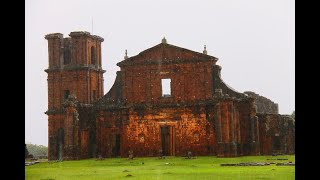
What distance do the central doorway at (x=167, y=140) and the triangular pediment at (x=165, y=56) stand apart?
468 cm

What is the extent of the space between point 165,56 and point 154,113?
4027 mm

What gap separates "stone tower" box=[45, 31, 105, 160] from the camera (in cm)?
3981

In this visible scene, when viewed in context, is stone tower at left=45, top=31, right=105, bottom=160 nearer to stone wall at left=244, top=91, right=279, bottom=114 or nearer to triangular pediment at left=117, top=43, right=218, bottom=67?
triangular pediment at left=117, top=43, right=218, bottom=67

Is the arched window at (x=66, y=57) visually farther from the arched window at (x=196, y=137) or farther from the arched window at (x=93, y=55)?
the arched window at (x=196, y=137)

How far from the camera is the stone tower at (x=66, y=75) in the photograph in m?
39.8

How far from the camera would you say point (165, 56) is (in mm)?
38625

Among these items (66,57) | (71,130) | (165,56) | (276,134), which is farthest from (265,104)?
(71,130)

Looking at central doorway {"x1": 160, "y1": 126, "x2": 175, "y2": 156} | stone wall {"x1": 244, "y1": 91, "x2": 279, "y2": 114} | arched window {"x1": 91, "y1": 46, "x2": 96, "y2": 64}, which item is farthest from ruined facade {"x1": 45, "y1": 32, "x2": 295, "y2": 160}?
stone wall {"x1": 244, "y1": 91, "x2": 279, "y2": 114}

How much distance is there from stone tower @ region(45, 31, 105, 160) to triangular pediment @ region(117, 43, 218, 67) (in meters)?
2.77

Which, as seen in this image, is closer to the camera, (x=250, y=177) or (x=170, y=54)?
(x=250, y=177)

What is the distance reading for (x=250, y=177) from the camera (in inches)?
744

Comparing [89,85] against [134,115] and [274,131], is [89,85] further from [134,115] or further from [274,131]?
[274,131]

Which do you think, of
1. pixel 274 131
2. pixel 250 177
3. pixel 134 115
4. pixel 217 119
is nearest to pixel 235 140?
pixel 217 119
